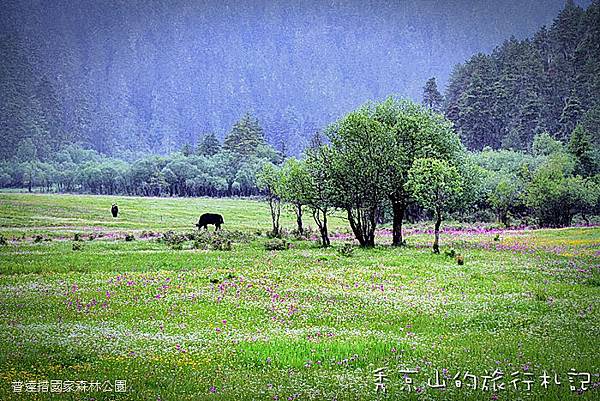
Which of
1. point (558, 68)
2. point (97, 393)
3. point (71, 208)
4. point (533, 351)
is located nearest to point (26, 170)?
point (71, 208)

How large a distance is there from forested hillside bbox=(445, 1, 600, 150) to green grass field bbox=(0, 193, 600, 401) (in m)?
76.2

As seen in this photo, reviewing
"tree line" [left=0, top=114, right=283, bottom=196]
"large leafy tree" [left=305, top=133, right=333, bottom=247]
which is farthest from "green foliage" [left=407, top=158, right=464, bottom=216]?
"tree line" [left=0, top=114, right=283, bottom=196]

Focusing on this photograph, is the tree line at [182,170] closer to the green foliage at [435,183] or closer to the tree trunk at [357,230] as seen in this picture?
the tree trunk at [357,230]

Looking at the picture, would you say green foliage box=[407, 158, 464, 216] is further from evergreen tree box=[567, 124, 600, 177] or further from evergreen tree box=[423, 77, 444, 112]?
evergreen tree box=[423, 77, 444, 112]

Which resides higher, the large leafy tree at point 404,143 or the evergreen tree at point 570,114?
the evergreen tree at point 570,114

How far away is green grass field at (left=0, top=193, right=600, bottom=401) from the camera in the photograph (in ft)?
39.9

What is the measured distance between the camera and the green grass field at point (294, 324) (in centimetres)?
1216

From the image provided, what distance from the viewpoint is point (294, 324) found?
18.3 meters

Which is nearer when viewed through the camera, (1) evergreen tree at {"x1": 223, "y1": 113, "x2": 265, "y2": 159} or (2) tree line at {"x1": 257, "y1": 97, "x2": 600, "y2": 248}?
(2) tree line at {"x1": 257, "y1": 97, "x2": 600, "y2": 248}

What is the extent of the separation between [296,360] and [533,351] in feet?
21.3

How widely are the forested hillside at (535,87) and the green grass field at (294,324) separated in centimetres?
7618

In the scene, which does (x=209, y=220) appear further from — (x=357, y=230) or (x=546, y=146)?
(x=546, y=146)

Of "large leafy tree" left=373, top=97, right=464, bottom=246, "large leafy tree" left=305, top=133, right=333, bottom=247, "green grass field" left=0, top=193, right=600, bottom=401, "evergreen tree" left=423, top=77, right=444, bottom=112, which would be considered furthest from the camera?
"evergreen tree" left=423, top=77, right=444, bottom=112

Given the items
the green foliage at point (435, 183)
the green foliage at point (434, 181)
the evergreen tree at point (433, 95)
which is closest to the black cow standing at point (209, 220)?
the green foliage at point (435, 183)
